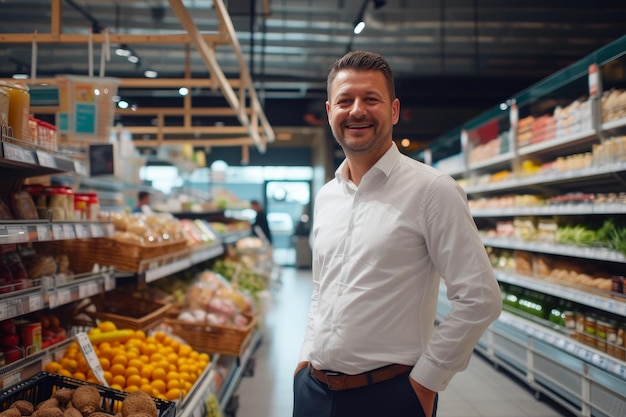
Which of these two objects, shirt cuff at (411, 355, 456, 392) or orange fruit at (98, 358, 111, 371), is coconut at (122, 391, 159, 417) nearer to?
orange fruit at (98, 358, 111, 371)

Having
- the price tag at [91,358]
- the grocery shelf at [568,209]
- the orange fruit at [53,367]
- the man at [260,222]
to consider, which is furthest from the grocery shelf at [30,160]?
the man at [260,222]

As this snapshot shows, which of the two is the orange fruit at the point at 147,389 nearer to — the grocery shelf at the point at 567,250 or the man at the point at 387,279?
the man at the point at 387,279

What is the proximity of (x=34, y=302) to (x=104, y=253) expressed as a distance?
853 millimetres

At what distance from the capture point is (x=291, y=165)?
54.0 feet

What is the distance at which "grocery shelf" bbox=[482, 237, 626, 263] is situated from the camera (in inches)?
132

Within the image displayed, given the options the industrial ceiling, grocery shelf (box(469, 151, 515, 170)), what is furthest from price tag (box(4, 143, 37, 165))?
grocery shelf (box(469, 151, 515, 170))

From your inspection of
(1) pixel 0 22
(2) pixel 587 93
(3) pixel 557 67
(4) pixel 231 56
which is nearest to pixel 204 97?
(4) pixel 231 56

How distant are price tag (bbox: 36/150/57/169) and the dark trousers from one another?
149 cm

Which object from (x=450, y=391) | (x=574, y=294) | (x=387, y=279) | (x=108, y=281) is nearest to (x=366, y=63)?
(x=387, y=279)

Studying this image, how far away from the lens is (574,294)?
3.68 meters

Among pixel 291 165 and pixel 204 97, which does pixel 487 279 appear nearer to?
pixel 204 97

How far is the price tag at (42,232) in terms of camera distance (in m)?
2.20

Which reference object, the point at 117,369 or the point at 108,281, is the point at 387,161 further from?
the point at 108,281

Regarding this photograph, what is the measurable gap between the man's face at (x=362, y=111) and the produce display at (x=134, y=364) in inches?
60.3
